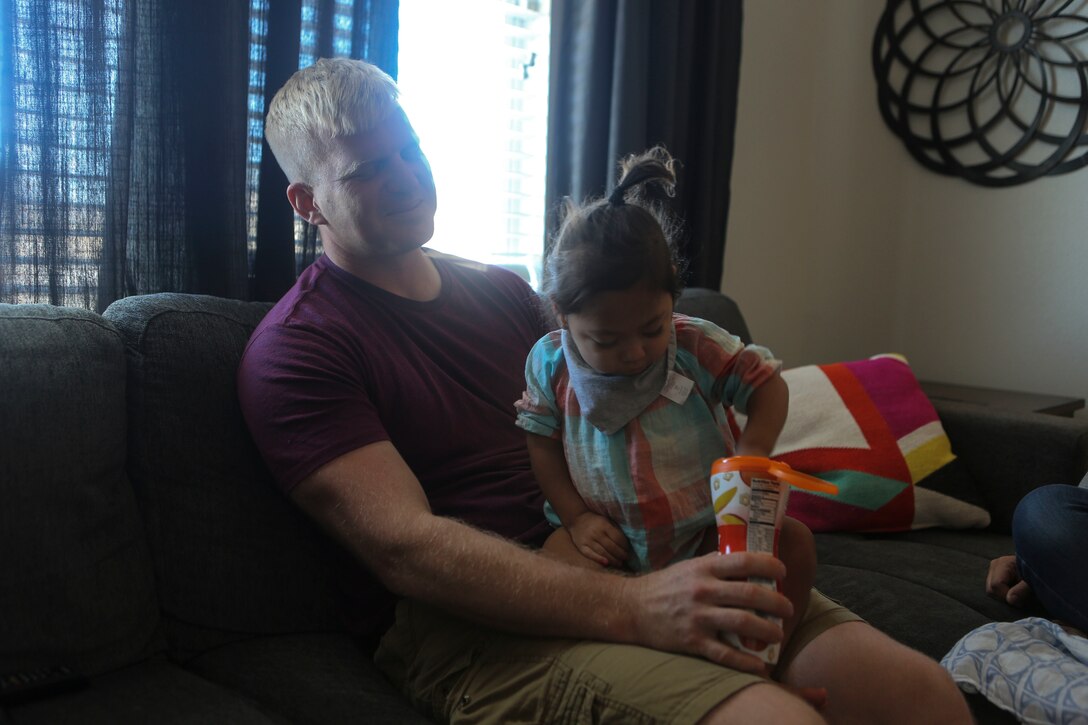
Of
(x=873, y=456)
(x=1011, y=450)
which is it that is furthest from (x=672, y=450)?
(x=1011, y=450)

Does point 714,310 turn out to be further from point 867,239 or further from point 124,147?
point 867,239

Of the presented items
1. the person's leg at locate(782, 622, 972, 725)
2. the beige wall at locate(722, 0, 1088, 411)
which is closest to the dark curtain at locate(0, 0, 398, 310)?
the person's leg at locate(782, 622, 972, 725)

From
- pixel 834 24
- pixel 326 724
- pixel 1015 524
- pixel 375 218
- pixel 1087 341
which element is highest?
pixel 834 24

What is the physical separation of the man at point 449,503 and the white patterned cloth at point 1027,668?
0.61 ft

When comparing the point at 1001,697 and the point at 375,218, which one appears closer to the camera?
the point at 1001,697

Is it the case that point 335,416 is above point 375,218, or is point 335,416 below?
below

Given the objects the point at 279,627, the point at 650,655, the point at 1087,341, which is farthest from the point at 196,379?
the point at 1087,341

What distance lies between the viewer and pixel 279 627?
136 centimetres

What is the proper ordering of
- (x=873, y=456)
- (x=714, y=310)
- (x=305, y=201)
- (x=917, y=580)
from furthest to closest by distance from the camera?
(x=714, y=310)
(x=873, y=456)
(x=917, y=580)
(x=305, y=201)

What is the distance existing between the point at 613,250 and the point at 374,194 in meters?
0.52

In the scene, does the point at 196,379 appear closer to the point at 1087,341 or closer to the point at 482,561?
the point at 482,561

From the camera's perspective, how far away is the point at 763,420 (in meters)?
1.18

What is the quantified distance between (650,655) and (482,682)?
0.77 feet

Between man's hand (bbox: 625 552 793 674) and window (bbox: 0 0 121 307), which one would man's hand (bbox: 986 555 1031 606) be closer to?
man's hand (bbox: 625 552 793 674)
